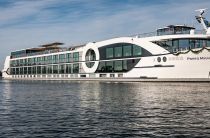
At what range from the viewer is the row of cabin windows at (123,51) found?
255 feet

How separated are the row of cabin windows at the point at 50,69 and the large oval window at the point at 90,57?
4.51 metres

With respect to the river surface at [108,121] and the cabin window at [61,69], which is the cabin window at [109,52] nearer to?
the cabin window at [61,69]

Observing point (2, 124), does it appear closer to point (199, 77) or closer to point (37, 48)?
point (199, 77)

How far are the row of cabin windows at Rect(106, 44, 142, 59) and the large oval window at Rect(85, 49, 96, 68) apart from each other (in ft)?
18.1

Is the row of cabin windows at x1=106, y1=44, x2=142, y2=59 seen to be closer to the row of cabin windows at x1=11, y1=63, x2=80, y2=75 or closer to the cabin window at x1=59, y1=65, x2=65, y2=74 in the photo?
the row of cabin windows at x1=11, y1=63, x2=80, y2=75

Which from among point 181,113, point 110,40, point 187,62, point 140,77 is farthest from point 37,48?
point 181,113

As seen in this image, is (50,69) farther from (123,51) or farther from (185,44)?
(185,44)

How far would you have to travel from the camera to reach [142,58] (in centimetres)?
7531

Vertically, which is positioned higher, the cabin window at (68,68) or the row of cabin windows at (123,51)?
the row of cabin windows at (123,51)

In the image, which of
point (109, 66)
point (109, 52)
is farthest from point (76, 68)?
point (109, 52)

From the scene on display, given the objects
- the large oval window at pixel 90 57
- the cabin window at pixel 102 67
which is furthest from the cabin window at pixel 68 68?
the cabin window at pixel 102 67

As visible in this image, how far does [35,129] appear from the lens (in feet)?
67.9

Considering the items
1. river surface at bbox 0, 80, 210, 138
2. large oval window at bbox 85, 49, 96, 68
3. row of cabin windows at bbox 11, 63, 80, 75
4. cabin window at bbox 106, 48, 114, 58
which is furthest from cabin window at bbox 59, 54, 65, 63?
river surface at bbox 0, 80, 210, 138

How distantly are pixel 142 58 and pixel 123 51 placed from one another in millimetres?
7799
